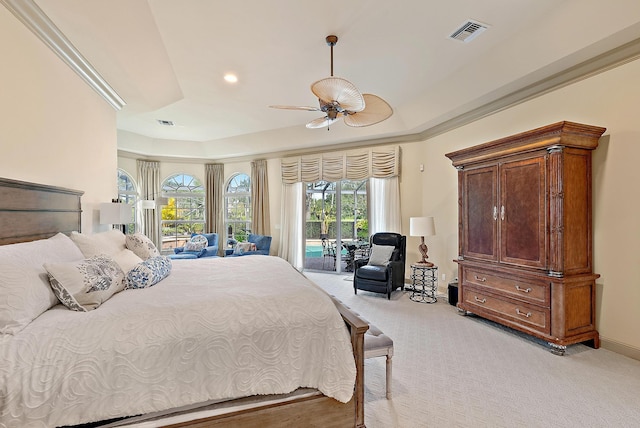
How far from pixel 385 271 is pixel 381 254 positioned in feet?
1.54

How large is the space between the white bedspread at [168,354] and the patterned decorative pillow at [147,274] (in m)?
0.19

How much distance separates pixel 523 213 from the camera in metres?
3.20

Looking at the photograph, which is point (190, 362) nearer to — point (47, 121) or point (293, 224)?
point (47, 121)

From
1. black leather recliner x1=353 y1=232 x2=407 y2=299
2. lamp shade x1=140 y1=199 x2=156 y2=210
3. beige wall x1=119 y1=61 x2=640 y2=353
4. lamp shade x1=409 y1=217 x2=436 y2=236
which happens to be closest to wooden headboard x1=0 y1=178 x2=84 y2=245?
lamp shade x1=140 y1=199 x2=156 y2=210

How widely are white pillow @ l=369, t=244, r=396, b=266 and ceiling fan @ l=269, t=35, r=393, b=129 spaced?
2503 mm

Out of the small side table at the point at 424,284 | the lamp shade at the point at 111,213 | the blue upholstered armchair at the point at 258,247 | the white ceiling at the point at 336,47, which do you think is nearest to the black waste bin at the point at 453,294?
the small side table at the point at 424,284

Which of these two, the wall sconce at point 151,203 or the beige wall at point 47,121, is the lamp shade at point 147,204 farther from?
the beige wall at point 47,121

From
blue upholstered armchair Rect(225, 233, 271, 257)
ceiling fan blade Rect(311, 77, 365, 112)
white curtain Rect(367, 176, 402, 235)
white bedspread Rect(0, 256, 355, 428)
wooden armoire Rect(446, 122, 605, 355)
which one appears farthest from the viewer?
blue upholstered armchair Rect(225, 233, 271, 257)

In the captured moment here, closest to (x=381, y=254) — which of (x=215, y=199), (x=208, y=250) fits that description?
(x=208, y=250)

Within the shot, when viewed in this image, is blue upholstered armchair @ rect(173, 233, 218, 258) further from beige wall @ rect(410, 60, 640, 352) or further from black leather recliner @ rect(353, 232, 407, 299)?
beige wall @ rect(410, 60, 640, 352)

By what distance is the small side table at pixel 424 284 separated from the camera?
15.2ft

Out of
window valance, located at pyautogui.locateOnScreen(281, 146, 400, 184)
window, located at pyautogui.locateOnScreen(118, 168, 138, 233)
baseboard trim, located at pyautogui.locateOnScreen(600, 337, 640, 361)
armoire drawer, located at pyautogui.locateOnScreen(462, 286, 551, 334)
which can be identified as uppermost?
window valance, located at pyautogui.locateOnScreen(281, 146, 400, 184)

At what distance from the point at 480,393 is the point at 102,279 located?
2.81m

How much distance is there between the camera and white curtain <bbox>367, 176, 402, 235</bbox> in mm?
5812
